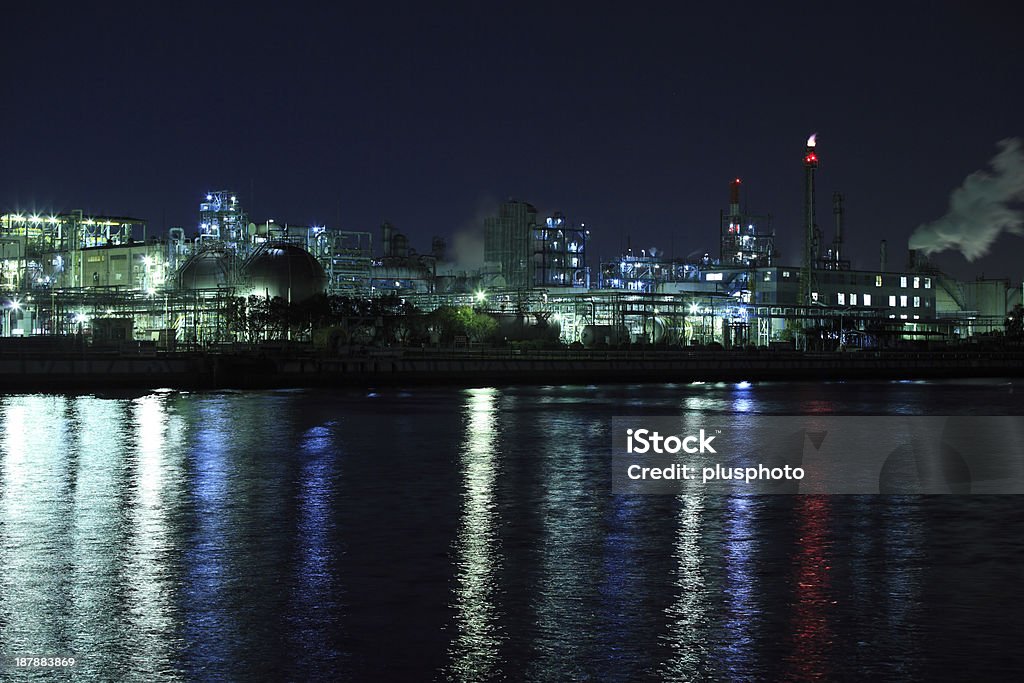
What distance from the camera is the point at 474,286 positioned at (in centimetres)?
13538

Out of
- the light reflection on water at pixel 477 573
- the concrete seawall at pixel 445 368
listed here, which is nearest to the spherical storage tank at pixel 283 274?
the concrete seawall at pixel 445 368

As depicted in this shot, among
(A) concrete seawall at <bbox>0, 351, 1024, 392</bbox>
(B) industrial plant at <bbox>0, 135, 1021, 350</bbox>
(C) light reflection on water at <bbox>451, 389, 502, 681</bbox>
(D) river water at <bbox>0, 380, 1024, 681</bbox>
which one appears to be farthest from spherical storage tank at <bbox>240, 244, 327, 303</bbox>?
(C) light reflection on water at <bbox>451, 389, 502, 681</bbox>

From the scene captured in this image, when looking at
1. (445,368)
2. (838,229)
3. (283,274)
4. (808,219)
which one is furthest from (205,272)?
(838,229)

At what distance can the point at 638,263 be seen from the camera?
144m

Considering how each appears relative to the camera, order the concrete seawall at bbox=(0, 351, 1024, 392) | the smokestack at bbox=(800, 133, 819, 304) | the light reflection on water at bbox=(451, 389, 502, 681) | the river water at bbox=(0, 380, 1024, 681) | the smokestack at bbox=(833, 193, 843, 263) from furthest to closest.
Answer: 1. the smokestack at bbox=(833, 193, 843, 263)
2. the smokestack at bbox=(800, 133, 819, 304)
3. the concrete seawall at bbox=(0, 351, 1024, 392)
4. the river water at bbox=(0, 380, 1024, 681)
5. the light reflection on water at bbox=(451, 389, 502, 681)

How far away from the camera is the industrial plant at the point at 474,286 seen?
96500mm

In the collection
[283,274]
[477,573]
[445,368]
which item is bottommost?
[477,573]

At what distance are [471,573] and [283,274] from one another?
92.7 meters

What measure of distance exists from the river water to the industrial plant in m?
57.3

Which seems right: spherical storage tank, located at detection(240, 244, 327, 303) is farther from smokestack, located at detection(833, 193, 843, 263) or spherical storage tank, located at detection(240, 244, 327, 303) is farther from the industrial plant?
smokestack, located at detection(833, 193, 843, 263)

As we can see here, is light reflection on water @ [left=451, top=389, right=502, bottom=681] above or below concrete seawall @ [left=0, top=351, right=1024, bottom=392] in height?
below

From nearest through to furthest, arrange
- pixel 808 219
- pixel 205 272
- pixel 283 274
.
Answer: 1. pixel 205 272
2. pixel 283 274
3. pixel 808 219

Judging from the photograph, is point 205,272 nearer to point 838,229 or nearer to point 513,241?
point 513,241

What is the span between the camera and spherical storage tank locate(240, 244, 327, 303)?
10525 centimetres
